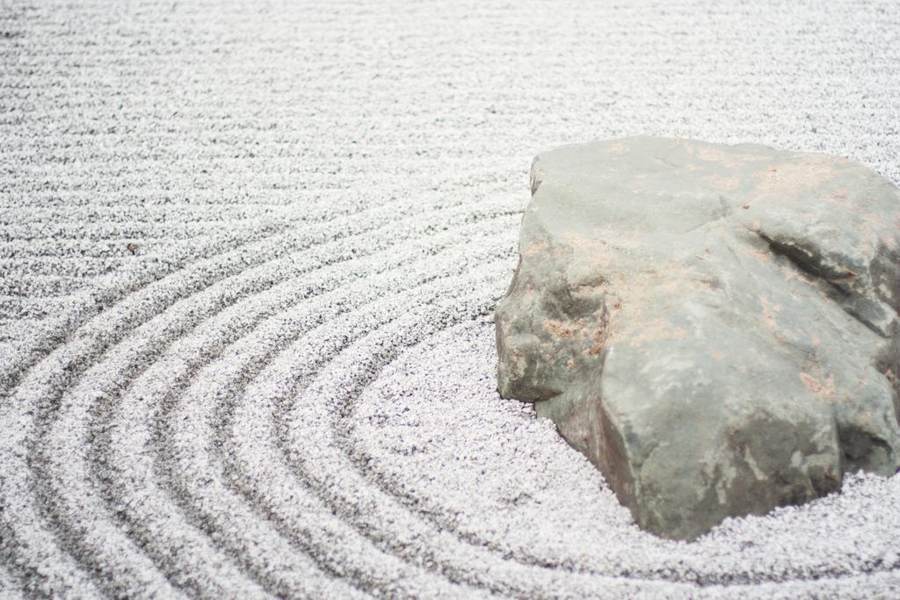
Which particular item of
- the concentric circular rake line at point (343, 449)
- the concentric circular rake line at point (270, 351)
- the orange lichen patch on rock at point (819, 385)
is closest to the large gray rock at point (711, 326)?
the orange lichen patch on rock at point (819, 385)

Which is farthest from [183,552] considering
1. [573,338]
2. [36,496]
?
[573,338]

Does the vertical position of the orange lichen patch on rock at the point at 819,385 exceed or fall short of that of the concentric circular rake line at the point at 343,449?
it exceeds it

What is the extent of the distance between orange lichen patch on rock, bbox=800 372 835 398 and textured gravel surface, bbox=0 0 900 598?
154 millimetres

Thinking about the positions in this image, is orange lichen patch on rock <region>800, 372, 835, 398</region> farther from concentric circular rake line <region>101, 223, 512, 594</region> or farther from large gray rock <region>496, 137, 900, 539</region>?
concentric circular rake line <region>101, 223, 512, 594</region>

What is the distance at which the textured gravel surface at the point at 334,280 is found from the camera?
4.33ft

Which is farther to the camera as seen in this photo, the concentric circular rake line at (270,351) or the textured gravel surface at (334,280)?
the concentric circular rake line at (270,351)

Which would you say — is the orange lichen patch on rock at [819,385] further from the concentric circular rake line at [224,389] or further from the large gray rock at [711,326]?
the concentric circular rake line at [224,389]

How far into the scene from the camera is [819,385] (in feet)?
4.44

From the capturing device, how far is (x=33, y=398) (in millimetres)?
1680

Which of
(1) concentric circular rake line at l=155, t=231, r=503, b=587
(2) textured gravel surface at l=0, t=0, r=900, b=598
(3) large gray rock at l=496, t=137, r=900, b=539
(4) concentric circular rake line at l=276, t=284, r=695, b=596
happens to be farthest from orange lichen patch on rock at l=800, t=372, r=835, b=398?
(1) concentric circular rake line at l=155, t=231, r=503, b=587

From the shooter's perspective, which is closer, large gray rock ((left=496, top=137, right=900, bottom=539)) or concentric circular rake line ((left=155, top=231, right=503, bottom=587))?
large gray rock ((left=496, top=137, right=900, bottom=539))

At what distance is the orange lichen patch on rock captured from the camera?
4.41 feet

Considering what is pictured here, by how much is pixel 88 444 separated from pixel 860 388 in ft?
4.00

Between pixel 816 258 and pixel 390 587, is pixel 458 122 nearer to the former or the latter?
pixel 816 258
